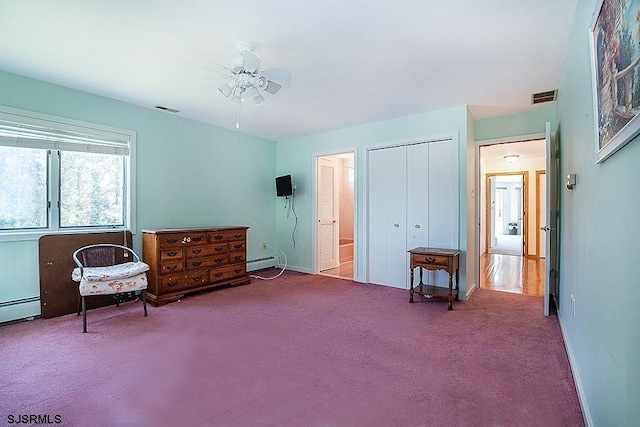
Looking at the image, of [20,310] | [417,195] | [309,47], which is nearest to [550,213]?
[417,195]

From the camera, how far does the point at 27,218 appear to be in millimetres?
3203

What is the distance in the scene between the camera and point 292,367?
2191mm

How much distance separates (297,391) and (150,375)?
1018mm

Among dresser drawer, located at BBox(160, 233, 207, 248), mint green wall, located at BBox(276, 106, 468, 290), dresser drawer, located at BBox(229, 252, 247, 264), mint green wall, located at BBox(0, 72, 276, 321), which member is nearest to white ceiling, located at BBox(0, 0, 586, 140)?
mint green wall, located at BBox(0, 72, 276, 321)

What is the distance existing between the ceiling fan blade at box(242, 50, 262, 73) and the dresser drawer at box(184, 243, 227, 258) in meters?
2.42

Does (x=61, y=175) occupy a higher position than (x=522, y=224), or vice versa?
(x=61, y=175)

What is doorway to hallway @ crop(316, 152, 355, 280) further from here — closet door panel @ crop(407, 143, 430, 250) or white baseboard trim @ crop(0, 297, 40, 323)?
white baseboard trim @ crop(0, 297, 40, 323)

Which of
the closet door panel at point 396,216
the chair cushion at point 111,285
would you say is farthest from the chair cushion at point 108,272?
the closet door panel at point 396,216

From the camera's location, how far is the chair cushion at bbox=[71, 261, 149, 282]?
2.90 metres

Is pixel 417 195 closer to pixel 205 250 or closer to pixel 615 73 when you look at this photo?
pixel 205 250

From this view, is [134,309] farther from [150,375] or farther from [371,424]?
[371,424]

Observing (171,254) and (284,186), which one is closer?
(171,254)

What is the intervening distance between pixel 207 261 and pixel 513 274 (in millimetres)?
4949

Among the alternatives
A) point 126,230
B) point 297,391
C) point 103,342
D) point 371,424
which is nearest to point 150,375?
point 103,342
